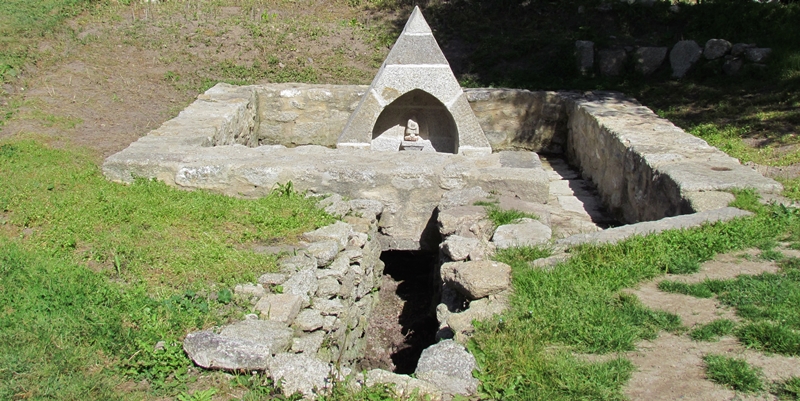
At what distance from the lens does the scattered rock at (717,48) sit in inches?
376

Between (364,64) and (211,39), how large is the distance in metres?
2.45

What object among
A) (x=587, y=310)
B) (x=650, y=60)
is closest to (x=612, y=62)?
(x=650, y=60)

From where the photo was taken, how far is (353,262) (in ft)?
16.4

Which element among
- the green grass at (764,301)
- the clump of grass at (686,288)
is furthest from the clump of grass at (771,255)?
the clump of grass at (686,288)

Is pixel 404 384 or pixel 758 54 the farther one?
pixel 758 54

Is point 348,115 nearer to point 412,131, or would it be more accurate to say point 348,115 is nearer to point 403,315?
point 412,131

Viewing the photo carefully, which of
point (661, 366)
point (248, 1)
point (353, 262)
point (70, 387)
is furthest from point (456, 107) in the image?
point (248, 1)

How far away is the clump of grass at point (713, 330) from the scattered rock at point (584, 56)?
7.17 metres

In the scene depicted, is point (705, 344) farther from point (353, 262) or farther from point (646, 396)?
point (353, 262)

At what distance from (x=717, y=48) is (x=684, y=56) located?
1.39ft

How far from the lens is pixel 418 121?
8.23 meters

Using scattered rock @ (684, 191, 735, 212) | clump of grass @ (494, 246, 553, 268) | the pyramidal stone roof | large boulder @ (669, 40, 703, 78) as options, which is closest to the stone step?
the pyramidal stone roof

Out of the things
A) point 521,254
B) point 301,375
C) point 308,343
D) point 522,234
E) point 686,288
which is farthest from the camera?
point 522,234

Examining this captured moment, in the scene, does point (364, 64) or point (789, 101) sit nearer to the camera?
point (789, 101)
